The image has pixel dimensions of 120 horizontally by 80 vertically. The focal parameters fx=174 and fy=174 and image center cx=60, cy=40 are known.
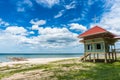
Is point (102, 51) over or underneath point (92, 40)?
underneath

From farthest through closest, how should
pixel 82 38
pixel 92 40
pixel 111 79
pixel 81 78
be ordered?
1. pixel 82 38
2. pixel 92 40
3. pixel 81 78
4. pixel 111 79

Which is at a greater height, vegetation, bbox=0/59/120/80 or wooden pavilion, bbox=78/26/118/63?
wooden pavilion, bbox=78/26/118/63

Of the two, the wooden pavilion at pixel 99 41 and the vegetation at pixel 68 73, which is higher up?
the wooden pavilion at pixel 99 41

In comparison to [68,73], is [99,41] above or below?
above

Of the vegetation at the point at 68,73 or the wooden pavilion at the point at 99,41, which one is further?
the wooden pavilion at the point at 99,41

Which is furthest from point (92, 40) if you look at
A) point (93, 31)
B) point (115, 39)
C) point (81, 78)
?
point (81, 78)

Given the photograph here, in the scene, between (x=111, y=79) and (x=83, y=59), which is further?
(x=83, y=59)

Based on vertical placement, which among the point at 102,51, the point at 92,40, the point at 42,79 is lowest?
the point at 42,79

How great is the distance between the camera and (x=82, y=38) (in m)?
29.6

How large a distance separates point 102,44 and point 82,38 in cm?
457

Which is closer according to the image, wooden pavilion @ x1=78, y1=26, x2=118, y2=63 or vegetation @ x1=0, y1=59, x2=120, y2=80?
vegetation @ x1=0, y1=59, x2=120, y2=80

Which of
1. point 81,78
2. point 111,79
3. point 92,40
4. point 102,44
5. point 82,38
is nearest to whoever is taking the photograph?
point 111,79

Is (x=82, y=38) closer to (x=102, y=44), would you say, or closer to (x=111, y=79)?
(x=102, y=44)

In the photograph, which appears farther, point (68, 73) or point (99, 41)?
point (99, 41)
